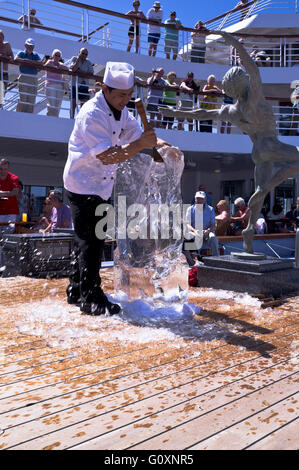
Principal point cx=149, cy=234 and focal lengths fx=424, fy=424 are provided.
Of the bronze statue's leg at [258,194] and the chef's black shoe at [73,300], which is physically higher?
the bronze statue's leg at [258,194]

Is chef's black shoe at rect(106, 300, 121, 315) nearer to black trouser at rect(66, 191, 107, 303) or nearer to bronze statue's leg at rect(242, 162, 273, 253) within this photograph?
black trouser at rect(66, 191, 107, 303)

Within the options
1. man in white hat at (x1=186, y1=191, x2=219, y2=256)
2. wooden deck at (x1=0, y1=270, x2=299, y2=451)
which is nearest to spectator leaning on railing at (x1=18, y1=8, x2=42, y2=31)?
man in white hat at (x1=186, y1=191, x2=219, y2=256)

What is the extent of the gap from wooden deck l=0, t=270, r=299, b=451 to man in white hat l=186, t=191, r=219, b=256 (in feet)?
9.34

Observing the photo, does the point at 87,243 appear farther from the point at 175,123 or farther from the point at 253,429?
the point at 175,123

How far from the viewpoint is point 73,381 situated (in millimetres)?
1773

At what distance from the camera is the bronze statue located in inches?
153

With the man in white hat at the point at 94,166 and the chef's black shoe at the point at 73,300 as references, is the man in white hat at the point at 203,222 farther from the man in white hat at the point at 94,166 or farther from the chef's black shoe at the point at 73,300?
the man in white hat at the point at 94,166

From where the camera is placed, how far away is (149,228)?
3.32 meters

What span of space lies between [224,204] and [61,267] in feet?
10.5

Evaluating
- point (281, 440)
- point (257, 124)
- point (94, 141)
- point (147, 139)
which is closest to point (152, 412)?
point (281, 440)

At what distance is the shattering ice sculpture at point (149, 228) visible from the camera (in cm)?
324

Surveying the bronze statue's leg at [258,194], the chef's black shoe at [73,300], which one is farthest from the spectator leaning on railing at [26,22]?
the chef's black shoe at [73,300]

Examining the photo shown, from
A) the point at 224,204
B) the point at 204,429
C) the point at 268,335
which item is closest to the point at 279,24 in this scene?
the point at 224,204

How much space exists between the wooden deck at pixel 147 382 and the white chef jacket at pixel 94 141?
0.90 m
